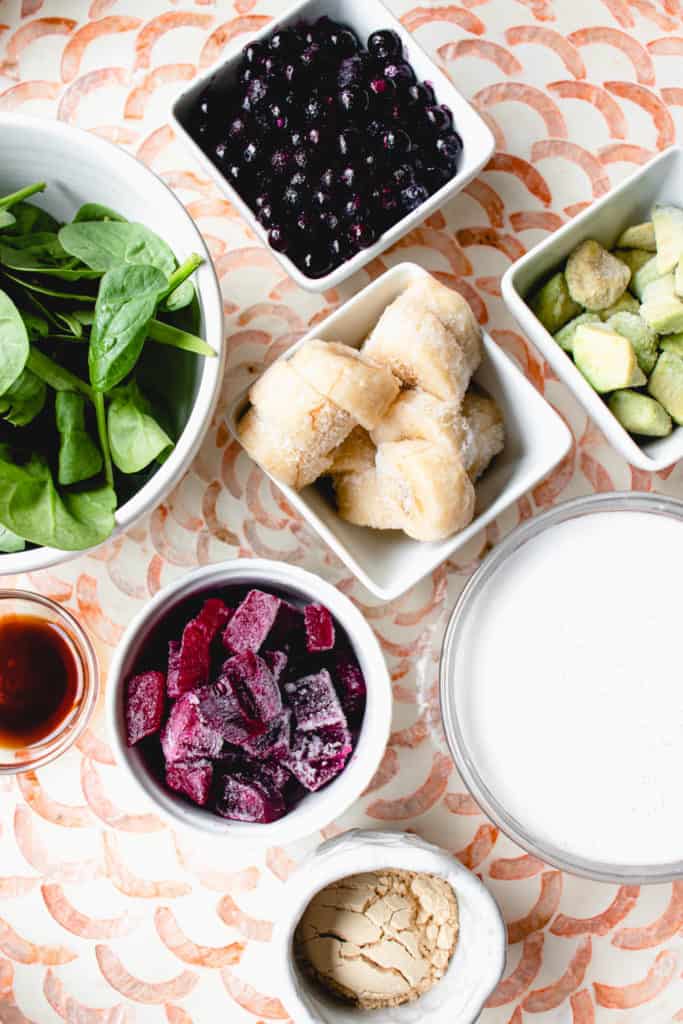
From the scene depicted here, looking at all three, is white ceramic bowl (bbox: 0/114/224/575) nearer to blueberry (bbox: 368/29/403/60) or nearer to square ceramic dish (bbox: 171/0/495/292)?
square ceramic dish (bbox: 171/0/495/292)

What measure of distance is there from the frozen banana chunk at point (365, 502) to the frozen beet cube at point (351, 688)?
151 millimetres

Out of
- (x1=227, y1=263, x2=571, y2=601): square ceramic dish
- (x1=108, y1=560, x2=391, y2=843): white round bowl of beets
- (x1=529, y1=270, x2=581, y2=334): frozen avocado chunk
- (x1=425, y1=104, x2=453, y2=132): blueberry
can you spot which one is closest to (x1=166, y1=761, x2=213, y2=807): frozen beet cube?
(x1=108, y1=560, x2=391, y2=843): white round bowl of beets

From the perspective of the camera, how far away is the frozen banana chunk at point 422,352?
1.00m

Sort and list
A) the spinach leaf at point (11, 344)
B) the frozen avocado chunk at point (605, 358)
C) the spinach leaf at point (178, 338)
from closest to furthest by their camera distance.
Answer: the spinach leaf at point (11, 344) < the spinach leaf at point (178, 338) < the frozen avocado chunk at point (605, 358)

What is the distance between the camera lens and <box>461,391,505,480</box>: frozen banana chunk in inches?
42.2

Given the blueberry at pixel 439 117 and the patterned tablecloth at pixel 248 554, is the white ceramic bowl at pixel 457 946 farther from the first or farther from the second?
the blueberry at pixel 439 117

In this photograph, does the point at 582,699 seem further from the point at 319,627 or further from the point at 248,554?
the point at 248,554

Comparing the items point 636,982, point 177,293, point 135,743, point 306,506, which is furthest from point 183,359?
point 636,982

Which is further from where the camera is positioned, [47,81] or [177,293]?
[47,81]

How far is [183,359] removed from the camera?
103 centimetres

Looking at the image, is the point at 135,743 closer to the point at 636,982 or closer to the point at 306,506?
the point at 306,506

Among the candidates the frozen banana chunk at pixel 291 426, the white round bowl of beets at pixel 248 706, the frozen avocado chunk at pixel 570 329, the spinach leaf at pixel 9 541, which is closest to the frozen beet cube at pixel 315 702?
the white round bowl of beets at pixel 248 706

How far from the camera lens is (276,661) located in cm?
106

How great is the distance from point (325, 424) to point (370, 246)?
0.66 feet
